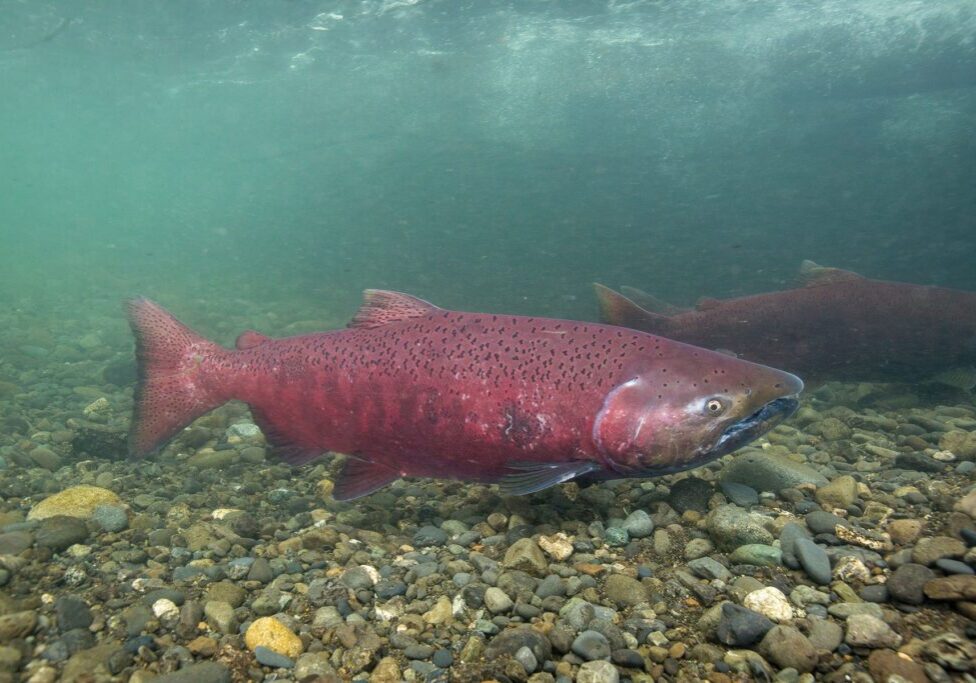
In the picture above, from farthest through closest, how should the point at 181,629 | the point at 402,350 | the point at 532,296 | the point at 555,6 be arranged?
the point at 555,6 < the point at 532,296 < the point at 402,350 < the point at 181,629

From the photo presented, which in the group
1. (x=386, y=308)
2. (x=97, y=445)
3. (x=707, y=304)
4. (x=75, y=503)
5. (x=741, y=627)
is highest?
(x=386, y=308)

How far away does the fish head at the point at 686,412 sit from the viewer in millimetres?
2758

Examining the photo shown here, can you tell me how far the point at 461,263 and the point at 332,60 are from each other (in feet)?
65.8

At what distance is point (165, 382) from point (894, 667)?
4306 millimetres

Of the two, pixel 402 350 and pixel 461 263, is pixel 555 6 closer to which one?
pixel 461 263

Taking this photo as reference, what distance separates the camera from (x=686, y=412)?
2.76 m

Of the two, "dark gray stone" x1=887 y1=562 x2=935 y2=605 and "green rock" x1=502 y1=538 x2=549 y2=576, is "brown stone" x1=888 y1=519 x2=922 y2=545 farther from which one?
"green rock" x1=502 y1=538 x2=549 y2=576

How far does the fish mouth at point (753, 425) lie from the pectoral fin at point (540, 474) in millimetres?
641

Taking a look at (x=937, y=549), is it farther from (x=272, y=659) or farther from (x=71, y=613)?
(x=71, y=613)

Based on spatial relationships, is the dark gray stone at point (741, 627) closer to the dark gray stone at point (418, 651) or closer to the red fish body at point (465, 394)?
the red fish body at point (465, 394)

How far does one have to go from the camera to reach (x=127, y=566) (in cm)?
279

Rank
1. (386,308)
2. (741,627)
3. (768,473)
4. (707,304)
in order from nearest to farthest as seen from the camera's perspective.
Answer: (741,627) → (768,473) → (386,308) → (707,304)

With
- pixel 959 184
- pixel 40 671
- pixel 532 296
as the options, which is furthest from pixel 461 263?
pixel 959 184

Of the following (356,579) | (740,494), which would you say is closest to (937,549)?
(740,494)
